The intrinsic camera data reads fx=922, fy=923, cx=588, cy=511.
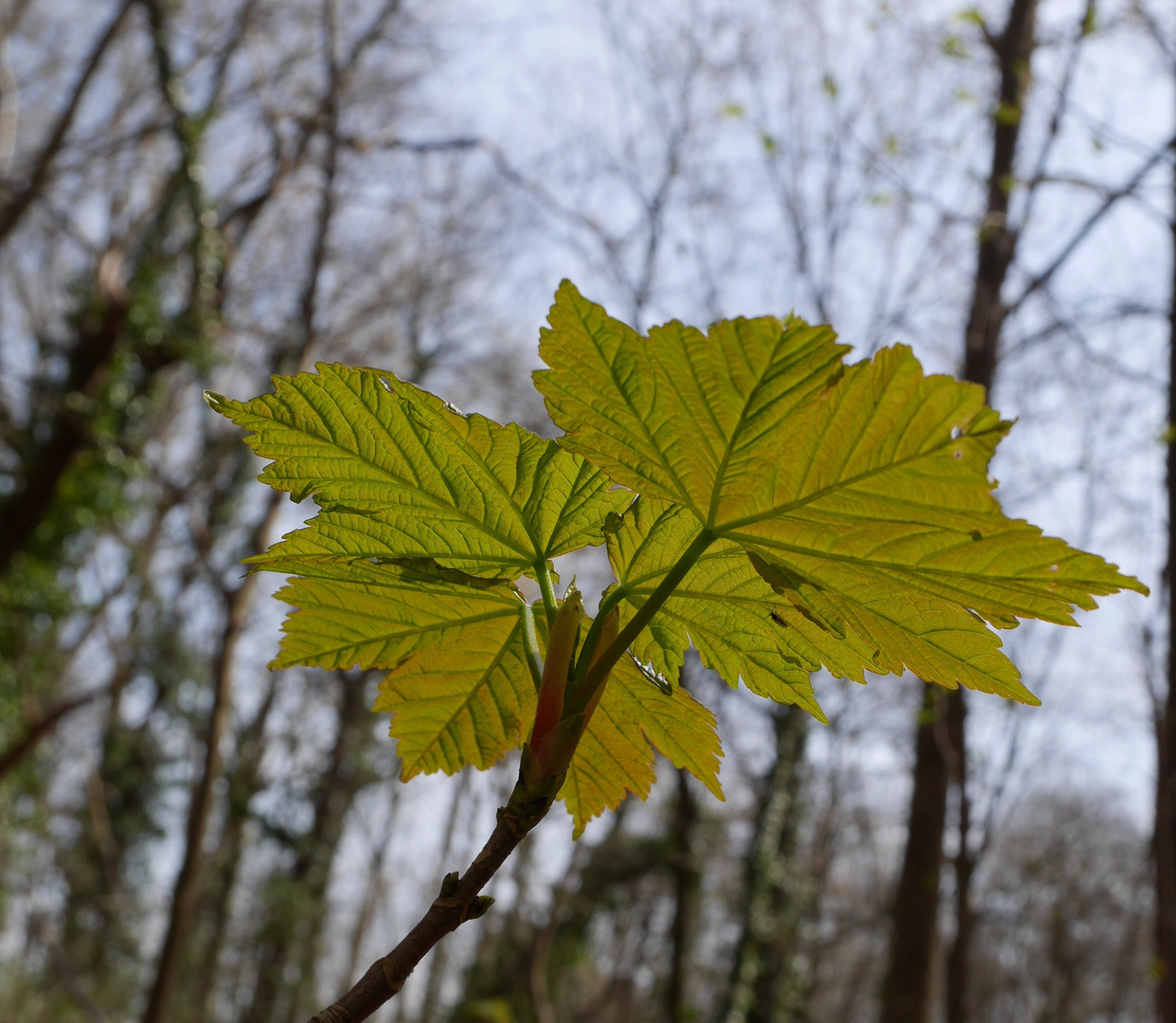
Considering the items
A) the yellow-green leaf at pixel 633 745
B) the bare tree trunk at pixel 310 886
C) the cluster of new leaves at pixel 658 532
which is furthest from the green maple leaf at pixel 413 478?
the bare tree trunk at pixel 310 886

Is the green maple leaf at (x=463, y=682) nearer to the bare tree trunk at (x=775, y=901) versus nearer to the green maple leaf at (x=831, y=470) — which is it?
the green maple leaf at (x=831, y=470)

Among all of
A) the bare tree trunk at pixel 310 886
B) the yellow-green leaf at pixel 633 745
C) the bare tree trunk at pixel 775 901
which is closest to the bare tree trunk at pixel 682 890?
the bare tree trunk at pixel 775 901

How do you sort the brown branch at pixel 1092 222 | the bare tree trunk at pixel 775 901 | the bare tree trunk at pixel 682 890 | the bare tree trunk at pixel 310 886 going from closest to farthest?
1. the brown branch at pixel 1092 222
2. the bare tree trunk at pixel 682 890
3. the bare tree trunk at pixel 775 901
4. the bare tree trunk at pixel 310 886

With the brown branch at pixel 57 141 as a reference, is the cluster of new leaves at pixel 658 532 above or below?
below

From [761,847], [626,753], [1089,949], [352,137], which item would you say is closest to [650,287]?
[352,137]

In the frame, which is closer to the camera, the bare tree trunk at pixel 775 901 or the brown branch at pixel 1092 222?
the brown branch at pixel 1092 222

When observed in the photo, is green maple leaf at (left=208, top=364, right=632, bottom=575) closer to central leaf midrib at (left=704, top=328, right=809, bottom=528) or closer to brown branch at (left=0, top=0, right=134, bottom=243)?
central leaf midrib at (left=704, top=328, right=809, bottom=528)

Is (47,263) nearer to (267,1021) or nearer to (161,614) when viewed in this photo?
(161,614)

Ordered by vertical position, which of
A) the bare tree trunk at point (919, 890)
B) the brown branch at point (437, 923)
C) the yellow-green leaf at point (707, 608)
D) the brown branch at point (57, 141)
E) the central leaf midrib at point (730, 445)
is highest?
the brown branch at point (57, 141)

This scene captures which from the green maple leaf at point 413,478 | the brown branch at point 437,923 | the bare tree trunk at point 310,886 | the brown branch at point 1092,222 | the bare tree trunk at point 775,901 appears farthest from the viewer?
the bare tree trunk at point 310,886
